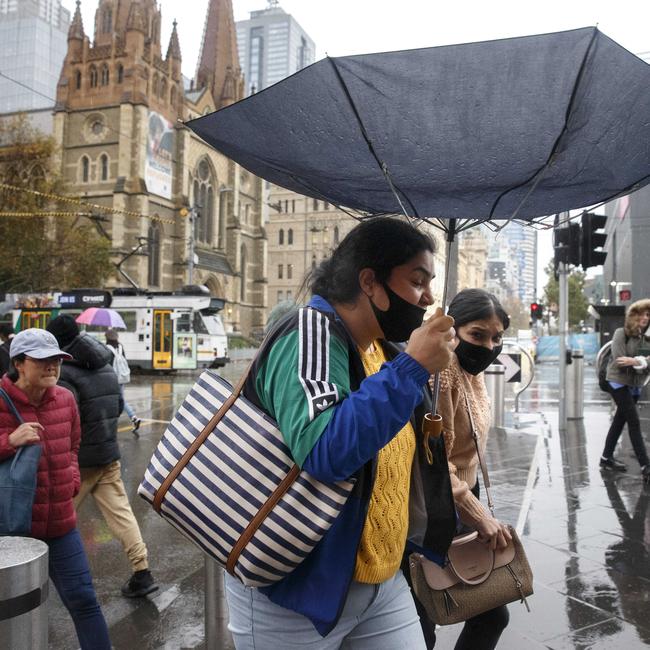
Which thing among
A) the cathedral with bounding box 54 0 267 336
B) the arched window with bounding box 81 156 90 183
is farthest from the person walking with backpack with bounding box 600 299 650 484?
the arched window with bounding box 81 156 90 183

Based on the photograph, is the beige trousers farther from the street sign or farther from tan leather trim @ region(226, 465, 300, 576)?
the street sign

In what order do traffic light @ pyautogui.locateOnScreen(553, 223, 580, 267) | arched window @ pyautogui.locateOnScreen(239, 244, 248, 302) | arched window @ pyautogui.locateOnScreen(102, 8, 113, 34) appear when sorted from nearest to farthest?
traffic light @ pyautogui.locateOnScreen(553, 223, 580, 267)
arched window @ pyautogui.locateOnScreen(102, 8, 113, 34)
arched window @ pyautogui.locateOnScreen(239, 244, 248, 302)

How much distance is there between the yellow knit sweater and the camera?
1.86 meters

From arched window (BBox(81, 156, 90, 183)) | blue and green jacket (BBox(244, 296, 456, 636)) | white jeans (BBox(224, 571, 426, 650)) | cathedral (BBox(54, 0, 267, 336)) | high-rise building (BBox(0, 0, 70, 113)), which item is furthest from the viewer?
high-rise building (BBox(0, 0, 70, 113))

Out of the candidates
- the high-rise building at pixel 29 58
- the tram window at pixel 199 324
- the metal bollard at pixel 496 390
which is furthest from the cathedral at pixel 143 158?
the metal bollard at pixel 496 390

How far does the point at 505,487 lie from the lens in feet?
24.5

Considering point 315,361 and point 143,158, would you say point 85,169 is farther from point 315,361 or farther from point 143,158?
point 315,361

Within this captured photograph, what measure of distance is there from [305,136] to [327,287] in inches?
21.1

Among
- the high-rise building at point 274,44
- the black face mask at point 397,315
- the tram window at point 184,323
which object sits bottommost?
the tram window at point 184,323

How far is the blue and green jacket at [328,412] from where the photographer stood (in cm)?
160

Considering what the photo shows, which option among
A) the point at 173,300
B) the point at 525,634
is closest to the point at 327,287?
the point at 525,634

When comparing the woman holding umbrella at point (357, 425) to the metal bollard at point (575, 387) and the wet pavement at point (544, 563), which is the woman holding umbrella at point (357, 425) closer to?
the wet pavement at point (544, 563)

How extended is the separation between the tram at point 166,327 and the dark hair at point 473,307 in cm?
2559

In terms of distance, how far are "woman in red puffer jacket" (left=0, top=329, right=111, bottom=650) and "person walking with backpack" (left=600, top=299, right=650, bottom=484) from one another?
6.06 m
